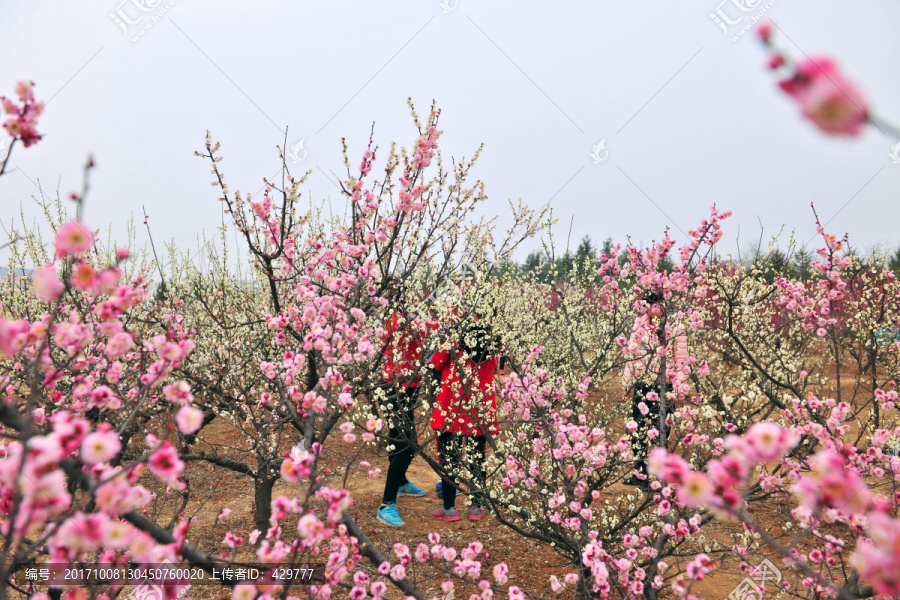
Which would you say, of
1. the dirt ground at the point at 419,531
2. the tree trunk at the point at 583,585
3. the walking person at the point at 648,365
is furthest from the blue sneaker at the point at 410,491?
the tree trunk at the point at 583,585

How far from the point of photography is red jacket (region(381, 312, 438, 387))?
4.40 m

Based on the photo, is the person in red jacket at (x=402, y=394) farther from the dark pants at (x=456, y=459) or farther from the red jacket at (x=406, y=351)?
the dark pants at (x=456, y=459)

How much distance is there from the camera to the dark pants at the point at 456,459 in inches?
168

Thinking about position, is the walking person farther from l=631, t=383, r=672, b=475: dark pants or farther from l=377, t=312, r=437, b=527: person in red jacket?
l=377, t=312, r=437, b=527: person in red jacket

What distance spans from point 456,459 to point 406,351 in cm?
125

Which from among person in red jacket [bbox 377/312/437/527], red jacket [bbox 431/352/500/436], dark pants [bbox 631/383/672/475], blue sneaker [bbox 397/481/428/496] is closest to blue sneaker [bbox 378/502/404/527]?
person in red jacket [bbox 377/312/437/527]

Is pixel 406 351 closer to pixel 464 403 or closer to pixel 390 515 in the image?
pixel 464 403

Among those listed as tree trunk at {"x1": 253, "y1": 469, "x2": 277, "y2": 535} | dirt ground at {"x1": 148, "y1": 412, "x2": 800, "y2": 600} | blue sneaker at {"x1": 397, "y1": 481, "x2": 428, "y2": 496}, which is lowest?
dirt ground at {"x1": 148, "y1": 412, "x2": 800, "y2": 600}

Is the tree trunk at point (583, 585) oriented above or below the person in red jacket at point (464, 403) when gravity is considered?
→ below

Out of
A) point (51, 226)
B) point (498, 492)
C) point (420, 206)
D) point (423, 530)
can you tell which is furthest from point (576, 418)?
point (51, 226)

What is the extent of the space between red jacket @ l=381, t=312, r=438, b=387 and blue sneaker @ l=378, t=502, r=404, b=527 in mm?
1297

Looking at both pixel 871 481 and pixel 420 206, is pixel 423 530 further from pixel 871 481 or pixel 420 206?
pixel 871 481

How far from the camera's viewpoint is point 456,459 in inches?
193

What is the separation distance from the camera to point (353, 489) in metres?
5.94
